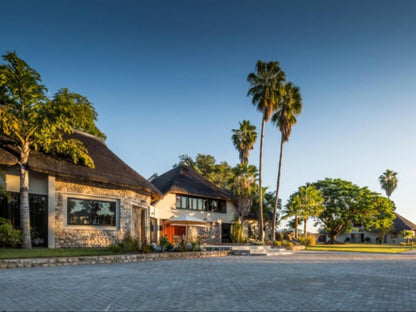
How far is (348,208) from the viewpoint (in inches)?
1577

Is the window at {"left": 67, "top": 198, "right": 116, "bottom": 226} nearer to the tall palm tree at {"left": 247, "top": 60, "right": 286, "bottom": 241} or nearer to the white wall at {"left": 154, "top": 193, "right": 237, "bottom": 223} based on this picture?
the white wall at {"left": 154, "top": 193, "right": 237, "bottom": 223}

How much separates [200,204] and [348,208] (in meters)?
20.2

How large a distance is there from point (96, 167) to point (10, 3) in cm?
816

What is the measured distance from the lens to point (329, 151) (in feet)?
74.8

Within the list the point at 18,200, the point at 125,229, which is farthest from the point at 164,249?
the point at 18,200

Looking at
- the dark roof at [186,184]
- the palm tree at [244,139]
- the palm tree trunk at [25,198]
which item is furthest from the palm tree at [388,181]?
the palm tree trunk at [25,198]

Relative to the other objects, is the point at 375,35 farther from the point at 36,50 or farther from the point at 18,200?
the point at 18,200

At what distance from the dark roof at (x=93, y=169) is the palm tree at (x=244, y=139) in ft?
47.7

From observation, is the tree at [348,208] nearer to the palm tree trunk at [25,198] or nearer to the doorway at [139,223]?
the doorway at [139,223]

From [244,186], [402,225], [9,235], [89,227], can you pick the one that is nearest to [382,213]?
[402,225]

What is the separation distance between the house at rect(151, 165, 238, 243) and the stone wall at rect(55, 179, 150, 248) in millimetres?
6696

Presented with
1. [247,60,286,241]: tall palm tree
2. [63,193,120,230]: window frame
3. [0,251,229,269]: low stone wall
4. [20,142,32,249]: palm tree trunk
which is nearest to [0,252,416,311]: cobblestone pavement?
[0,251,229,269]: low stone wall

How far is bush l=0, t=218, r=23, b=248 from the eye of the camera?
13.1 m

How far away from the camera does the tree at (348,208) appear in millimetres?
39469
